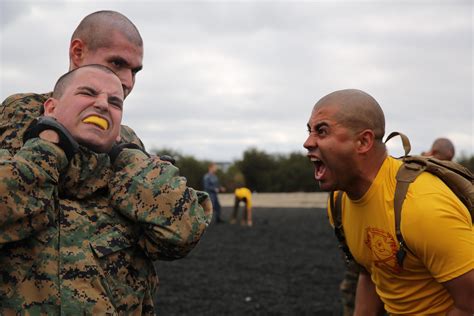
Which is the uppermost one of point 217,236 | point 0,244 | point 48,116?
point 48,116

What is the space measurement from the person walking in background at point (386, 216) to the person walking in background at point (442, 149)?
5.09m

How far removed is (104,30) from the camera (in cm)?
271

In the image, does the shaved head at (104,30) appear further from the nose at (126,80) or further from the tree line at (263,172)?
the tree line at (263,172)

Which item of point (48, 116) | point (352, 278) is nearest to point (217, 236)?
point (352, 278)

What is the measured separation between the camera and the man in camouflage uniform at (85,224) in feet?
6.28

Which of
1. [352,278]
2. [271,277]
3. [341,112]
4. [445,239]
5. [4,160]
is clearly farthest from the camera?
[271,277]

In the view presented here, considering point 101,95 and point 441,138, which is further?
point 441,138

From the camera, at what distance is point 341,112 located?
3211 millimetres

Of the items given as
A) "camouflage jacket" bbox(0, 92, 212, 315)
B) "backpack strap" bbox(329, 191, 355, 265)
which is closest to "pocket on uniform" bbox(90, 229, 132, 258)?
"camouflage jacket" bbox(0, 92, 212, 315)

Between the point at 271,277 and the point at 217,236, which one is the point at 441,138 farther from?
the point at 217,236

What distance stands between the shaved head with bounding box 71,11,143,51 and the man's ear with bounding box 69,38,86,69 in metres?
0.02

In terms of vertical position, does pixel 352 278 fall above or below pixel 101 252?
below

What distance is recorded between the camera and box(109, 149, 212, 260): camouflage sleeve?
2047 mm

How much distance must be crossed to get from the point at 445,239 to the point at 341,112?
877 mm
